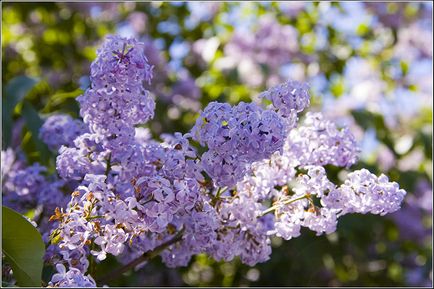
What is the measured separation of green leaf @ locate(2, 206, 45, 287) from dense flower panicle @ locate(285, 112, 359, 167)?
0.51 meters

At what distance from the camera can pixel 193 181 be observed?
1.14 metres

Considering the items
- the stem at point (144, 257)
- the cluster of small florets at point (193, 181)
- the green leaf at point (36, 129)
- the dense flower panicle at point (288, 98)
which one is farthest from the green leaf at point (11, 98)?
the dense flower panicle at point (288, 98)

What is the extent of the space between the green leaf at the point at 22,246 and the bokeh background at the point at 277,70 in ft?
5.49

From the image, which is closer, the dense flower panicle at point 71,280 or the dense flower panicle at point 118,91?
the dense flower panicle at point 71,280

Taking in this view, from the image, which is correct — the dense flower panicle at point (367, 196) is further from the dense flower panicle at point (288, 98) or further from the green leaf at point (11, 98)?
the green leaf at point (11, 98)

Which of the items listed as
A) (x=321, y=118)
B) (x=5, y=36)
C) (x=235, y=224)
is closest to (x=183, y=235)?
(x=235, y=224)

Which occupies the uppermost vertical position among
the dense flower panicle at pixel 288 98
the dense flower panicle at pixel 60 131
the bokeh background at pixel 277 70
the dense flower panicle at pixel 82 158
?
the dense flower panicle at pixel 288 98

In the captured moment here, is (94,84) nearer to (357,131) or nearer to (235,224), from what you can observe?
(235,224)

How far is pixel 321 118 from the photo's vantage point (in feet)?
4.60

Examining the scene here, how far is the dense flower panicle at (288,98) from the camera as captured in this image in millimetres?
1200

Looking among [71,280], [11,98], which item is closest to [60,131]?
[11,98]

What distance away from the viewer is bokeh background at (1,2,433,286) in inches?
117

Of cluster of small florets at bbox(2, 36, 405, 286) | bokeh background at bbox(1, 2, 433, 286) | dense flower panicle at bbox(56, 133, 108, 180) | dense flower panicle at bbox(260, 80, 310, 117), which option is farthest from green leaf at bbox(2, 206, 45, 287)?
bokeh background at bbox(1, 2, 433, 286)

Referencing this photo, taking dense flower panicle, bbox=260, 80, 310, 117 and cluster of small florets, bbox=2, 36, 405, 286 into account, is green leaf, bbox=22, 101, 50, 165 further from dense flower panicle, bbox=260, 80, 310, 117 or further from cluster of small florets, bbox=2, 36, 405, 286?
dense flower panicle, bbox=260, 80, 310, 117
